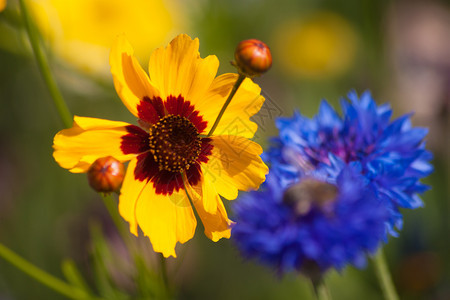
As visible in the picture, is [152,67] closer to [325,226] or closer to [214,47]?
[325,226]

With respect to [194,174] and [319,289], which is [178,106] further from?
[319,289]

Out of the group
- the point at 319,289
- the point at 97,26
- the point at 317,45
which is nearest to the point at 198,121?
the point at 319,289

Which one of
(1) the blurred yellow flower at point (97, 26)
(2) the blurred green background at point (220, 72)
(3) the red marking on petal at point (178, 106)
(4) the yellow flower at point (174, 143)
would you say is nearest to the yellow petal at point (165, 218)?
(4) the yellow flower at point (174, 143)

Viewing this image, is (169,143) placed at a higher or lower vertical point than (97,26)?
lower

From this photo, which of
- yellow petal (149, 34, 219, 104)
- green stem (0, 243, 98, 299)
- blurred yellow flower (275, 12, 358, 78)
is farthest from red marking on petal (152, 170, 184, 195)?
blurred yellow flower (275, 12, 358, 78)

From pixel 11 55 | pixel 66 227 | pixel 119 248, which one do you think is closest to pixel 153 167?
pixel 119 248

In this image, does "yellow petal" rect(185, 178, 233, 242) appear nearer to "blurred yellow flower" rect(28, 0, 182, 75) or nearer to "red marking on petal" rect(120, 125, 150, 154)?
"red marking on petal" rect(120, 125, 150, 154)

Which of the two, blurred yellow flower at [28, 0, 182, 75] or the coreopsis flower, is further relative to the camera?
blurred yellow flower at [28, 0, 182, 75]
